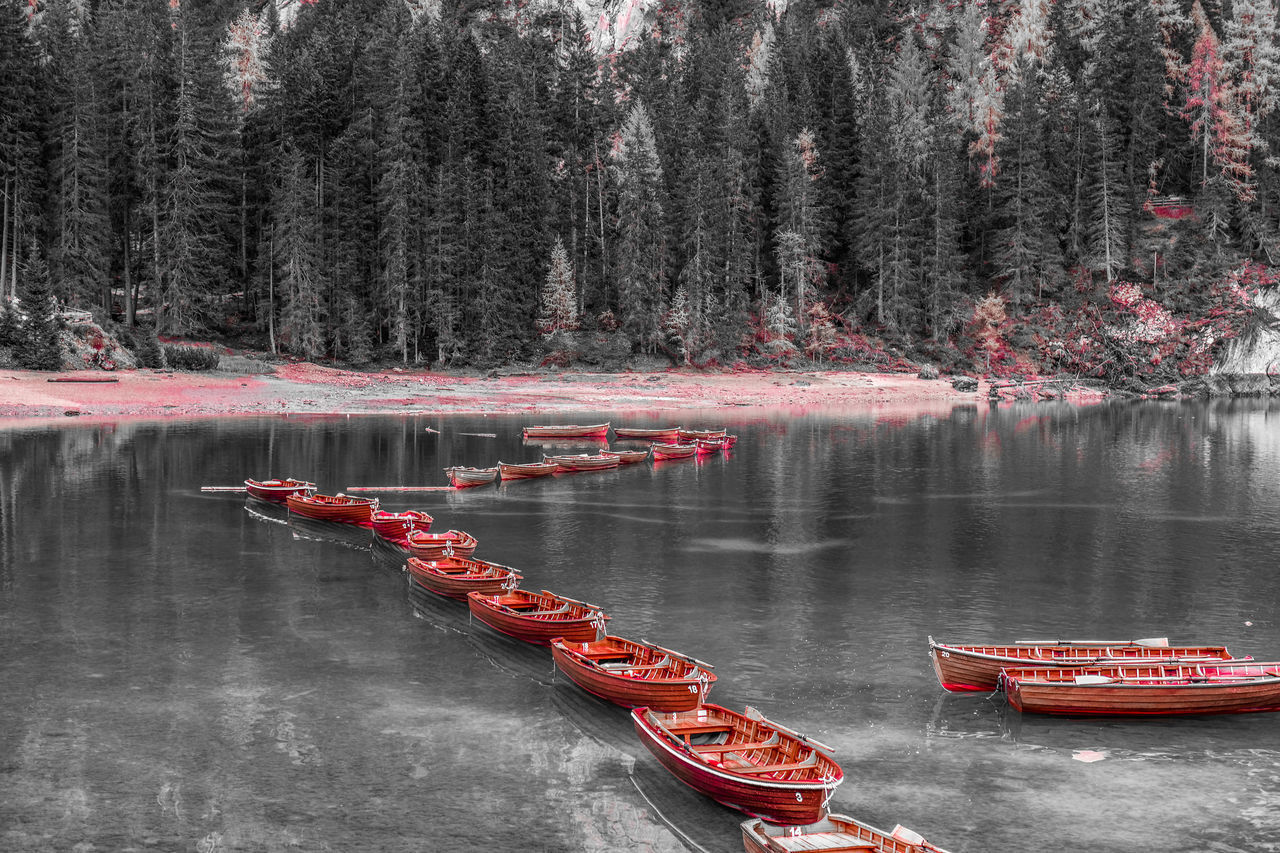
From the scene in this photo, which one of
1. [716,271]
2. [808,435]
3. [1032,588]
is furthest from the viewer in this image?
[716,271]

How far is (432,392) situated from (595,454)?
30055 millimetres

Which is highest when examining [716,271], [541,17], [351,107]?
[541,17]

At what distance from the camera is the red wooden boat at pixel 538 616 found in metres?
19.4

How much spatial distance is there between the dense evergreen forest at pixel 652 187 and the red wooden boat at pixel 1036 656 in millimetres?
72564

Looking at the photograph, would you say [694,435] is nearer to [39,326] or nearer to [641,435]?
[641,435]

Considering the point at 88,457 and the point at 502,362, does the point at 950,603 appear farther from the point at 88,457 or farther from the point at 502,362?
the point at 502,362

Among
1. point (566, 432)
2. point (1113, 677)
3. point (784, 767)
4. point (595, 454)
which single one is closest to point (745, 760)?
point (784, 767)

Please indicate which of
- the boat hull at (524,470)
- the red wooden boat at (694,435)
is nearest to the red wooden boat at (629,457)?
the boat hull at (524,470)

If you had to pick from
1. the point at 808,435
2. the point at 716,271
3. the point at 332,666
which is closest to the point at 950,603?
the point at 332,666

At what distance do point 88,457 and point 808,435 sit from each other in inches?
1495

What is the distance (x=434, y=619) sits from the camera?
22297 mm

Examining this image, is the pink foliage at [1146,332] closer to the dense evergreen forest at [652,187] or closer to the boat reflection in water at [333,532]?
the dense evergreen forest at [652,187]

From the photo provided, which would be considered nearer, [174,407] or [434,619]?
[434,619]

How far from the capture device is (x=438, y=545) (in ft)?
86.1
